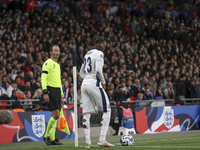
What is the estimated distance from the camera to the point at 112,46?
23.3m

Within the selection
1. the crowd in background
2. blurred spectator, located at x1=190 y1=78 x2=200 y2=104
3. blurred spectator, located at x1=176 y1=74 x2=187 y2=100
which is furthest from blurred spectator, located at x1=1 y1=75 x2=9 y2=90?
blurred spectator, located at x1=190 y1=78 x2=200 y2=104

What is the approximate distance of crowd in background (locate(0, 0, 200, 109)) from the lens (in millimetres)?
17406

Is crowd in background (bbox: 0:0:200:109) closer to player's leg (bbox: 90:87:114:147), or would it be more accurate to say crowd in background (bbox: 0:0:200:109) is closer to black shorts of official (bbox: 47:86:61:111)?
black shorts of official (bbox: 47:86:61:111)

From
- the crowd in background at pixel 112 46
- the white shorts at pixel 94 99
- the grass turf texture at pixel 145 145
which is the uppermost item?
the crowd in background at pixel 112 46

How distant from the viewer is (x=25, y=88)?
52.7 feet

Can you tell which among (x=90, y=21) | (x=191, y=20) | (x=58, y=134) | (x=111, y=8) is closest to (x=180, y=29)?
(x=191, y=20)

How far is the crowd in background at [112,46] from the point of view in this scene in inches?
685

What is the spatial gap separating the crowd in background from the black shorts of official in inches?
149

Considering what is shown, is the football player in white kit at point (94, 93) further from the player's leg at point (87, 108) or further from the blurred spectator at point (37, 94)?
the blurred spectator at point (37, 94)

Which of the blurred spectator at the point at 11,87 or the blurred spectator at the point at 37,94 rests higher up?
the blurred spectator at the point at 11,87

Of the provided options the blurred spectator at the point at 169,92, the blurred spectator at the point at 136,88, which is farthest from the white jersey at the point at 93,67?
the blurred spectator at the point at 169,92

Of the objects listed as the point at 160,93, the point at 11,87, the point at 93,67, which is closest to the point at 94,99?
the point at 93,67

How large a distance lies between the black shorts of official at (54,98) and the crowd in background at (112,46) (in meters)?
3.79

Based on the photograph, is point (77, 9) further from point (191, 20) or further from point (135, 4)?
point (191, 20)
